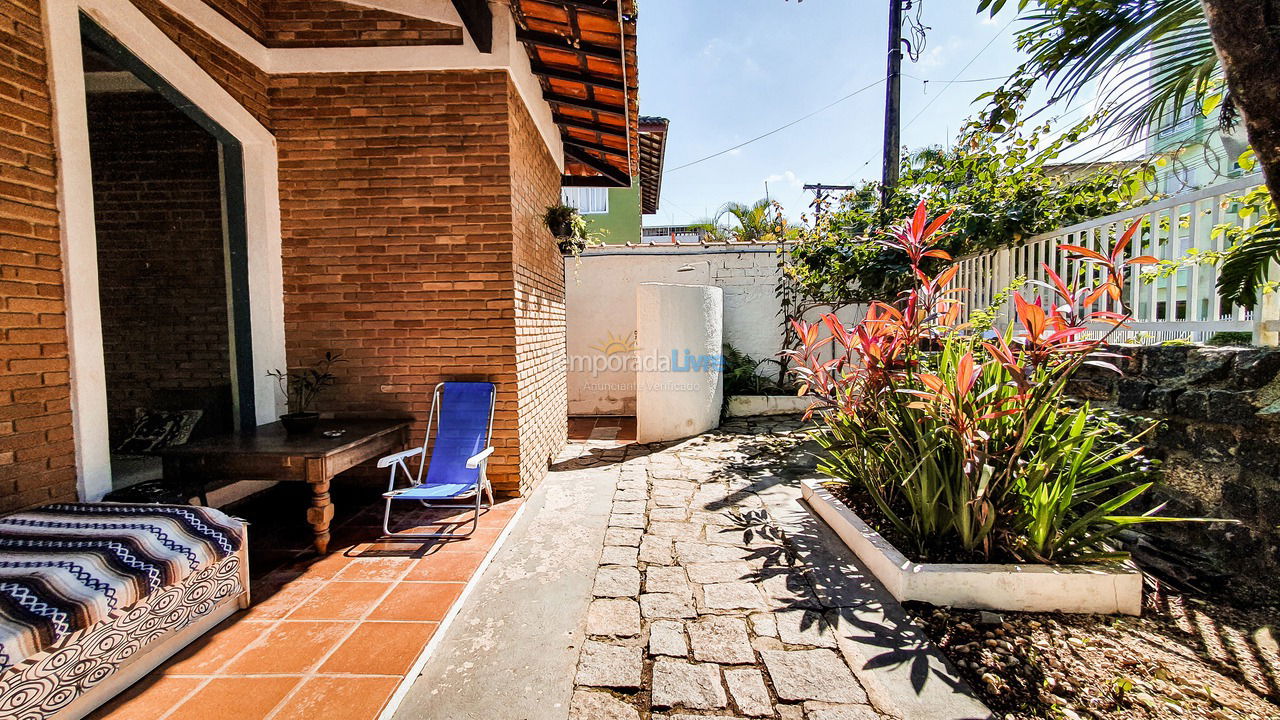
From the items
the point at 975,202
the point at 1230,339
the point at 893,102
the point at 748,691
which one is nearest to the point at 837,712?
the point at 748,691

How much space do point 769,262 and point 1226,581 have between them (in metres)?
6.07

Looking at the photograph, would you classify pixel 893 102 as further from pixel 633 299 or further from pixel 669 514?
pixel 669 514

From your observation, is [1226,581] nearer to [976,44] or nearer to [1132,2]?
[1132,2]

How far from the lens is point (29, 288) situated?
7.45ft

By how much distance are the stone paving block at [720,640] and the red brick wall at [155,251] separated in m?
4.22

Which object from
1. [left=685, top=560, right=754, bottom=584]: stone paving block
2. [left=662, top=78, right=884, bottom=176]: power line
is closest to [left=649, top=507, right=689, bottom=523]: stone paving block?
[left=685, top=560, right=754, bottom=584]: stone paving block

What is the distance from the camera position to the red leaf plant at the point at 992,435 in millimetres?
2322

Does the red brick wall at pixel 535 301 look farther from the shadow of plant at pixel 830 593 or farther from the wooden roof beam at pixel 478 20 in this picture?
the shadow of plant at pixel 830 593

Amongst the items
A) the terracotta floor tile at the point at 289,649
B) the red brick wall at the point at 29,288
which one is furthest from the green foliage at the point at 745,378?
the red brick wall at the point at 29,288

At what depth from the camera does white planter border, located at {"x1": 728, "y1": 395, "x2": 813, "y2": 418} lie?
7.27 metres

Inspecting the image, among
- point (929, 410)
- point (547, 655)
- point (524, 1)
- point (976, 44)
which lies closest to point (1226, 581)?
point (929, 410)

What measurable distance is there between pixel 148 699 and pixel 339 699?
2.37 ft

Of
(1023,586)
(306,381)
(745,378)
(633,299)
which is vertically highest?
(633,299)

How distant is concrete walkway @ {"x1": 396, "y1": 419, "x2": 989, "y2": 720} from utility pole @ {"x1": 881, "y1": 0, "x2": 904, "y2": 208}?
5.34 metres
